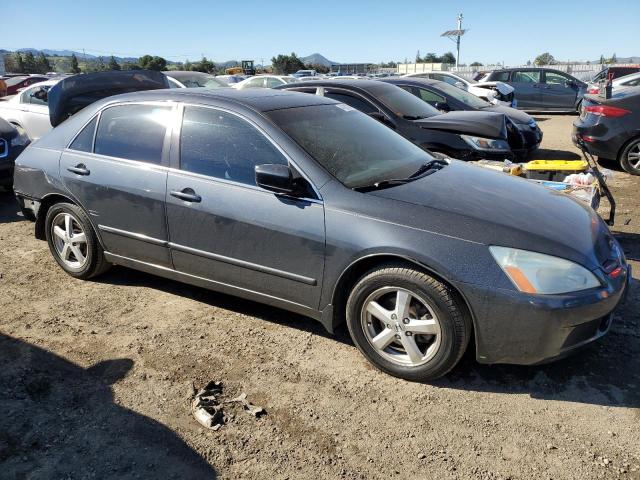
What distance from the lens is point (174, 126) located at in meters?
3.76

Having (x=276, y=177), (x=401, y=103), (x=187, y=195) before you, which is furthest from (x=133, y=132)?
(x=401, y=103)

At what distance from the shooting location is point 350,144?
3.66m

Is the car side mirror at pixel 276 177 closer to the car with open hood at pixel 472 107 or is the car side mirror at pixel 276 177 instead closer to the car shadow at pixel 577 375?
the car shadow at pixel 577 375

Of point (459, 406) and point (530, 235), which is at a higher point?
point (530, 235)

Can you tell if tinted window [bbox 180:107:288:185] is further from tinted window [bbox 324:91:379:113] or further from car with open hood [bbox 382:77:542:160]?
car with open hood [bbox 382:77:542:160]

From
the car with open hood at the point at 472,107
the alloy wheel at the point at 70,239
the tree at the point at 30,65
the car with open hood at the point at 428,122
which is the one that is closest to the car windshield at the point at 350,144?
the alloy wheel at the point at 70,239

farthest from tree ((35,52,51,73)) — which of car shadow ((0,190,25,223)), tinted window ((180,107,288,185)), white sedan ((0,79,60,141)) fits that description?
tinted window ((180,107,288,185))

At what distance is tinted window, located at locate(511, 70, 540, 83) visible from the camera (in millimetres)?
17547

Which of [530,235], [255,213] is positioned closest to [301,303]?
[255,213]

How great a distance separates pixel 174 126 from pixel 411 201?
1.82 metres

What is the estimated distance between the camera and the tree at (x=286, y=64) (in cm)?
6037

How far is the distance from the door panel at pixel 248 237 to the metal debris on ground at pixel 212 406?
704mm

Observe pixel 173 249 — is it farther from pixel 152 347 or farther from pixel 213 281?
pixel 152 347

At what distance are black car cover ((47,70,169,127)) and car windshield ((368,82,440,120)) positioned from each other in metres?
2.86
